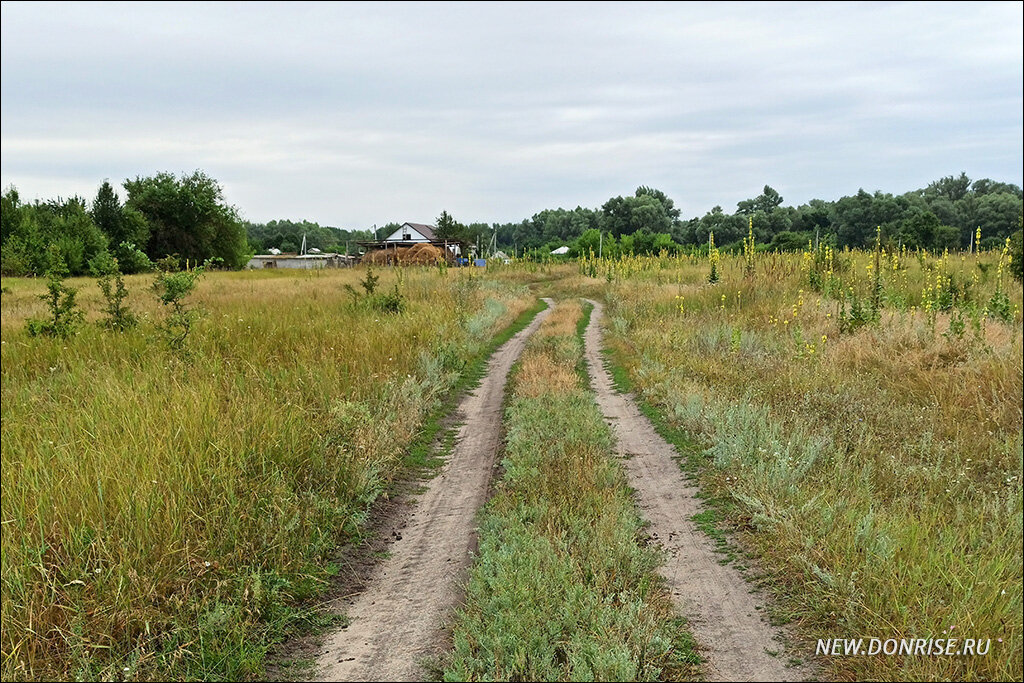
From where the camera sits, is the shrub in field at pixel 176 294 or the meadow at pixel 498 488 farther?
the shrub in field at pixel 176 294

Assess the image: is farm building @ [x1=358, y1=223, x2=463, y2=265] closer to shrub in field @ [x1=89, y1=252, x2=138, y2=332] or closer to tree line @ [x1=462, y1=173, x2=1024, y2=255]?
tree line @ [x1=462, y1=173, x2=1024, y2=255]

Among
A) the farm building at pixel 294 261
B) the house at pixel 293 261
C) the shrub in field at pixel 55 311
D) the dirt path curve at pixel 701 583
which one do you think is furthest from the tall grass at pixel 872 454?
the house at pixel 293 261

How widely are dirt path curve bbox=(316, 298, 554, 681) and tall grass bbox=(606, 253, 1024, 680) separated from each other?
2166 mm

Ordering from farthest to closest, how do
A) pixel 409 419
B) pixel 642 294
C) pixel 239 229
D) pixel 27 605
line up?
pixel 239 229 < pixel 642 294 < pixel 409 419 < pixel 27 605

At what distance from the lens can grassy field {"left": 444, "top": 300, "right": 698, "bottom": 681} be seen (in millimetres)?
3270

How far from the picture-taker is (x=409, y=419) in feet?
27.0

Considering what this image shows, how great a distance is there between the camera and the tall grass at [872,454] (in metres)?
3.44

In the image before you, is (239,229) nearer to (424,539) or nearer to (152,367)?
Result: (152,367)

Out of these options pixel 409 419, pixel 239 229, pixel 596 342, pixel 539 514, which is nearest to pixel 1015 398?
pixel 539 514

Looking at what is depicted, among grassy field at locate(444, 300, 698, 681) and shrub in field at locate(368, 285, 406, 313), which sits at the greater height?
shrub in field at locate(368, 285, 406, 313)

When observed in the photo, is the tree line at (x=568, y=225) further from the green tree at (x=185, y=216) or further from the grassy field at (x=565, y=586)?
the grassy field at (x=565, y=586)

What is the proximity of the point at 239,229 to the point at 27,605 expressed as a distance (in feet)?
197

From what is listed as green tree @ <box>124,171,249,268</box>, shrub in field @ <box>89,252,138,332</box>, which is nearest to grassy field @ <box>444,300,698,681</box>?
shrub in field @ <box>89,252,138,332</box>

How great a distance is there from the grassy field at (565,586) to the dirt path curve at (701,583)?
15 cm
